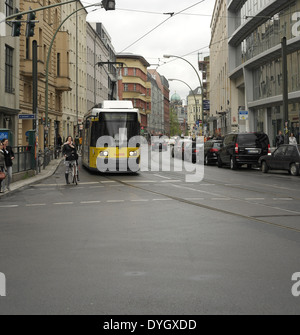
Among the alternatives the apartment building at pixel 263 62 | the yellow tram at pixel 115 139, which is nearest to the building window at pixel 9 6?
the yellow tram at pixel 115 139

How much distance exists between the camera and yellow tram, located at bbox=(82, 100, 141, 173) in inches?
963

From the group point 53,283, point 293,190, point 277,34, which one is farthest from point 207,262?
point 277,34

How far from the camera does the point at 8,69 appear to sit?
36719 mm

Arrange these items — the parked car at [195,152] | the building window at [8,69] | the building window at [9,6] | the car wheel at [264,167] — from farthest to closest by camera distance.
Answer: the parked car at [195,152] → the building window at [8,69] → the building window at [9,6] → the car wheel at [264,167]

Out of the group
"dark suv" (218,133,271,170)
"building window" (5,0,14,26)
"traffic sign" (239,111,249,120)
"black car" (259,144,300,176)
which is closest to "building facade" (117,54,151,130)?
"building window" (5,0,14,26)

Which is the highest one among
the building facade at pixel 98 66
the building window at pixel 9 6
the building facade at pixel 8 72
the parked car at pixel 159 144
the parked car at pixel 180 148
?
the building facade at pixel 98 66

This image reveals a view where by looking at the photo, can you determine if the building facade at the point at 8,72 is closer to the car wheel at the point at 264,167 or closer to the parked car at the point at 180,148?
the parked car at the point at 180,148

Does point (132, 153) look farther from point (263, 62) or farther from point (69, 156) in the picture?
point (263, 62)

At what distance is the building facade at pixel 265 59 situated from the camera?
3788 centimetres

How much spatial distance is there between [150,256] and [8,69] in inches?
1240

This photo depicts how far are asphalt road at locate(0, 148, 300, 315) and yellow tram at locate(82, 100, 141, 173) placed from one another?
9498mm

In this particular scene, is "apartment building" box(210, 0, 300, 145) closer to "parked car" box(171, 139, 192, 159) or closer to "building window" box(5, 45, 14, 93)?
"parked car" box(171, 139, 192, 159)

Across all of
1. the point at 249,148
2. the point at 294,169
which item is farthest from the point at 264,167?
the point at 294,169
